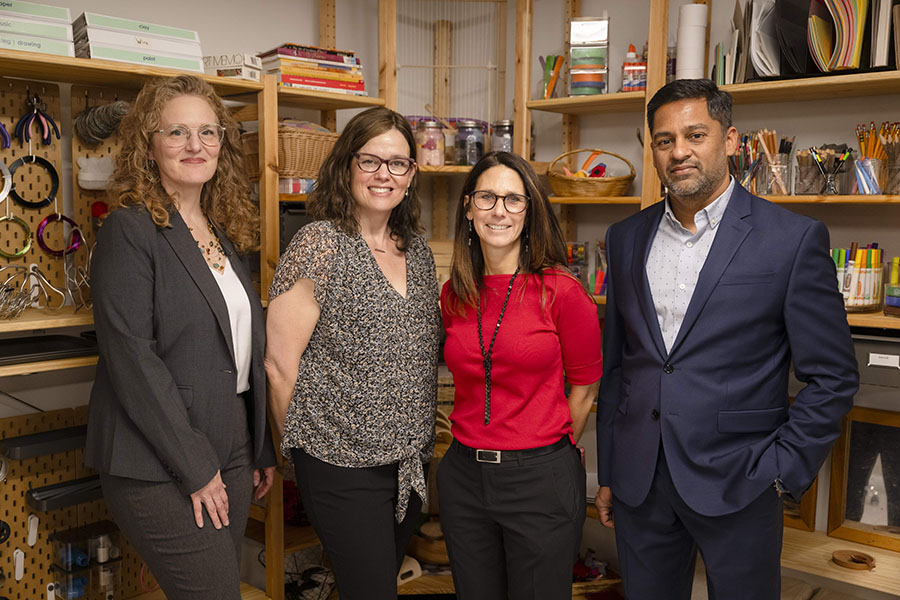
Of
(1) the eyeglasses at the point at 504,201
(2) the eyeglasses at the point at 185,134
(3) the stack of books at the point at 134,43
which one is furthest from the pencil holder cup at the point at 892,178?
(3) the stack of books at the point at 134,43

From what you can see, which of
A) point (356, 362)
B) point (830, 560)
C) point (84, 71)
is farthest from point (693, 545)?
point (84, 71)

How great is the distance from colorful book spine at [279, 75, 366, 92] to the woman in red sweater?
3.83ft

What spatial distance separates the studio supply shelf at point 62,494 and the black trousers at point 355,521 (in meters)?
0.88

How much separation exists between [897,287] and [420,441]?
159cm

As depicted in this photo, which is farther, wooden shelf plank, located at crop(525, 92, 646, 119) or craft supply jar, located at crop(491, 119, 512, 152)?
craft supply jar, located at crop(491, 119, 512, 152)

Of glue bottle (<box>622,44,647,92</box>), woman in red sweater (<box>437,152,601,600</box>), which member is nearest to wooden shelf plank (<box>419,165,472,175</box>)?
glue bottle (<box>622,44,647,92</box>)

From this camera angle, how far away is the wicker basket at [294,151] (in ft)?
8.90

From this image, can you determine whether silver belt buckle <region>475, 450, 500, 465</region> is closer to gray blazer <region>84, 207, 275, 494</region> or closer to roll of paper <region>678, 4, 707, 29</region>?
gray blazer <region>84, 207, 275, 494</region>

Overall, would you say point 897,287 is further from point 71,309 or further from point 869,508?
point 71,309

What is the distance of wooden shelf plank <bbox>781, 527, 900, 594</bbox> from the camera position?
247cm

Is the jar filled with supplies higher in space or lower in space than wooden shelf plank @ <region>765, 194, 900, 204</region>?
higher

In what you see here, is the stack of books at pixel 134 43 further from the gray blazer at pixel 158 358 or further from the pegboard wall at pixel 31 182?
the gray blazer at pixel 158 358

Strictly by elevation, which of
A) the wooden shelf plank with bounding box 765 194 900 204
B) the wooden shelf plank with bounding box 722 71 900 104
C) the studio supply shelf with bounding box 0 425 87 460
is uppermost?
the wooden shelf plank with bounding box 722 71 900 104

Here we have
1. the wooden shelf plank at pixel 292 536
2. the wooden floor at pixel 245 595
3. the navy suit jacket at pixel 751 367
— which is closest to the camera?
the navy suit jacket at pixel 751 367
